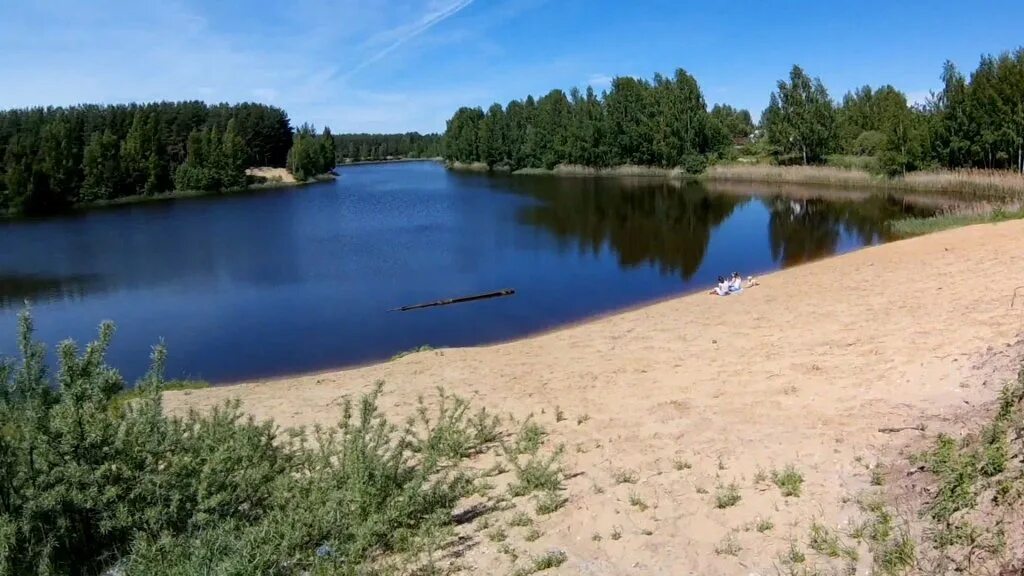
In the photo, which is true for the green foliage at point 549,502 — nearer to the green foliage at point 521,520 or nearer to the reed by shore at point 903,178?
the green foliage at point 521,520

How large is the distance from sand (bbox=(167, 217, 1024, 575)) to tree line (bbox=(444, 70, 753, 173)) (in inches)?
2331

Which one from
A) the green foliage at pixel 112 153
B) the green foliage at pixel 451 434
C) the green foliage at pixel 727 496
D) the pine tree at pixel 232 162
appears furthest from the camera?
the pine tree at pixel 232 162

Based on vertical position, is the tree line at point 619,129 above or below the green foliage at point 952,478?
above

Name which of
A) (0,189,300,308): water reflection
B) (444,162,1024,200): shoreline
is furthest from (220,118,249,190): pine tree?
Answer: (444,162,1024,200): shoreline

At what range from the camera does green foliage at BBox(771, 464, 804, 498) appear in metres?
5.80

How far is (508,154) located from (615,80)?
22.1m

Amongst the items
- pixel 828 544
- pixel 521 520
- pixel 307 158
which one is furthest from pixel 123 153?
pixel 828 544

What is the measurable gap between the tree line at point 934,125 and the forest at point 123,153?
61.6 metres

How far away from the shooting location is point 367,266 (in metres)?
28.2

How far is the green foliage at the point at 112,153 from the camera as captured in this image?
64062 millimetres

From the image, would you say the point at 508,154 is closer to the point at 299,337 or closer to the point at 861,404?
the point at 299,337

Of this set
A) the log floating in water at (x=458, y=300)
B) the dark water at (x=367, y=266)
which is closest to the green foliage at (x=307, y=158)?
the dark water at (x=367, y=266)

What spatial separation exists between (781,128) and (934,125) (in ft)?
59.7

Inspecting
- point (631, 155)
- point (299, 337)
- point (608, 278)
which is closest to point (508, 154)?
point (631, 155)
